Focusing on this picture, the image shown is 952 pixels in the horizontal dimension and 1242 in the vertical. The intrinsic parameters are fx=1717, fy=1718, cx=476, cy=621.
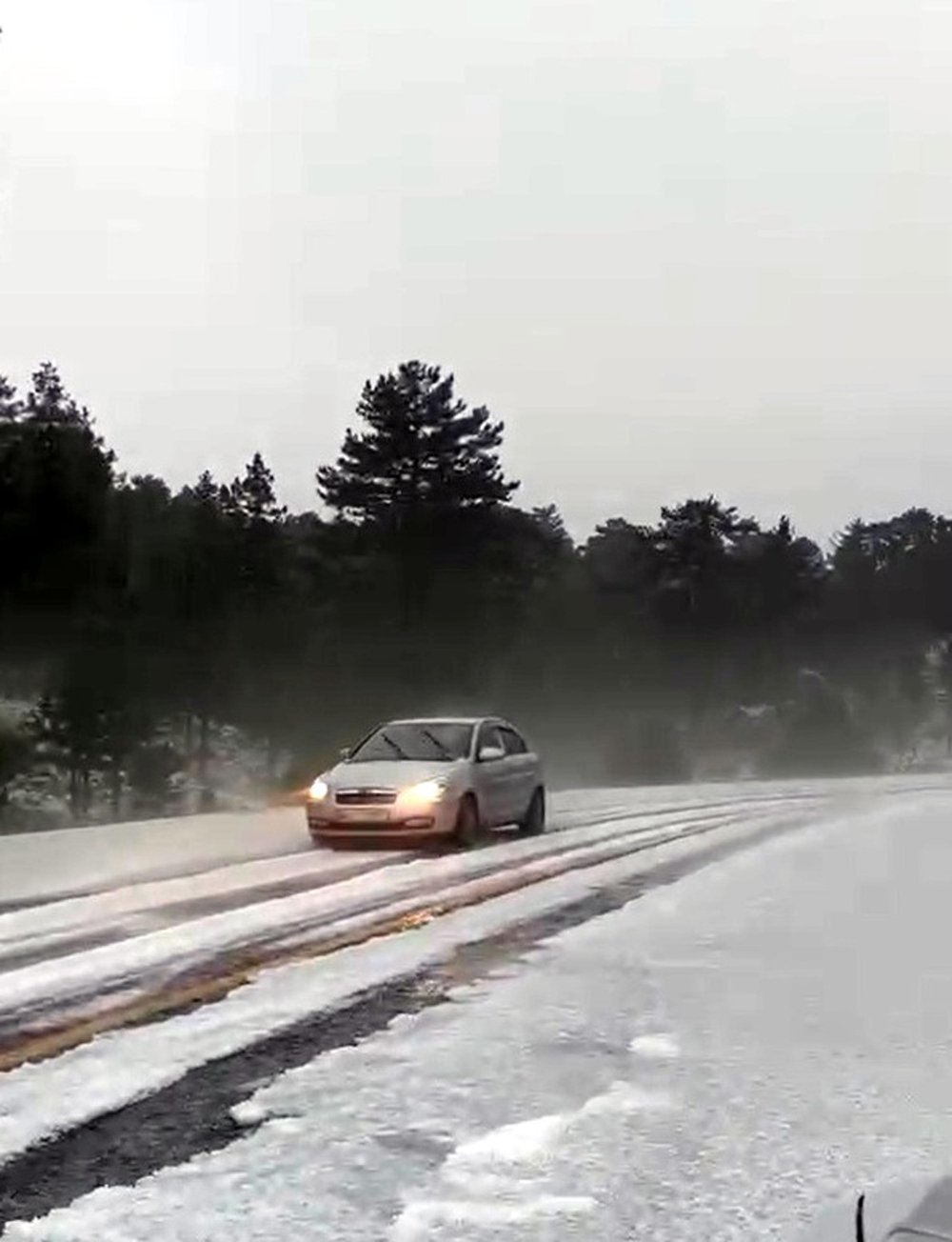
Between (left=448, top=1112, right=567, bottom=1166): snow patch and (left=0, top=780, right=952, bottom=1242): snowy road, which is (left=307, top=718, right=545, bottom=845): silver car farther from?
(left=448, top=1112, right=567, bottom=1166): snow patch

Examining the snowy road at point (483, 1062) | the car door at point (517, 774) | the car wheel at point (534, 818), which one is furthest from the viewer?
the car wheel at point (534, 818)

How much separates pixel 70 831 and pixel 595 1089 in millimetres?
15953

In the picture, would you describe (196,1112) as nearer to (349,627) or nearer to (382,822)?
(382,822)

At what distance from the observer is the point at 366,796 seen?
19031mm

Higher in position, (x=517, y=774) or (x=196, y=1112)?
(x=517, y=774)

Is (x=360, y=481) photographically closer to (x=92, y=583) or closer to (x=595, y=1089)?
(x=92, y=583)

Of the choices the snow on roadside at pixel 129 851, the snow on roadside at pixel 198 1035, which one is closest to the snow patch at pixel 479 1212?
the snow on roadside at pixel 198 1035

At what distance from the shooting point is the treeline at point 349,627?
1529 inches

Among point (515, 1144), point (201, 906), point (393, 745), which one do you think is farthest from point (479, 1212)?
point (393, 745)

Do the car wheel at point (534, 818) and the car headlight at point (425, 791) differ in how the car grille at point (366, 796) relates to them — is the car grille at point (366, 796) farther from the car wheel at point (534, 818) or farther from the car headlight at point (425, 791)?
the car wheel at point (534, 818)

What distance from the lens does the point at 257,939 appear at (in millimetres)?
11289

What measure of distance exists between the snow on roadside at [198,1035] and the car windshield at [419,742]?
23.9 ft

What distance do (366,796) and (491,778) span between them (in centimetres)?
185

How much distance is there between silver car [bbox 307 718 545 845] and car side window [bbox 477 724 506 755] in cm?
2
